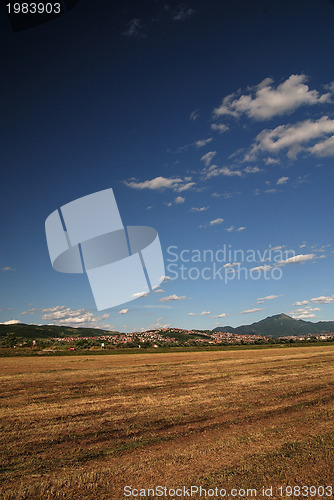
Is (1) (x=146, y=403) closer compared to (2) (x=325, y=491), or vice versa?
(2) (x=325, y=491)

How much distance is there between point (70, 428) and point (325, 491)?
6982 mm

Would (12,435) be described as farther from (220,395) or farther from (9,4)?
(9,4)

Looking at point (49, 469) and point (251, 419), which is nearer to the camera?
point (49, 469)

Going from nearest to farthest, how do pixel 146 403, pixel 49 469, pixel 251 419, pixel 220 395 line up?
pixel 49 469, pixel 251 419, pixel 146 403, pixel 220 395

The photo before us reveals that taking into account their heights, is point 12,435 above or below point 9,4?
below

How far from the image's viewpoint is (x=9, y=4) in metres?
10.1

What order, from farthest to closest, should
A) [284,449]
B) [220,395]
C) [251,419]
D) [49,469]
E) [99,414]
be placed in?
[220,395] < [99,414] < [251,419] < [284,449] < [49,469]

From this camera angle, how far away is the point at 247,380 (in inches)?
627

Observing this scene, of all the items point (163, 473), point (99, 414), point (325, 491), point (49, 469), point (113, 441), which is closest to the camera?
point (325, 491)

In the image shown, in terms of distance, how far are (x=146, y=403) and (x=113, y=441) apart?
4.35m

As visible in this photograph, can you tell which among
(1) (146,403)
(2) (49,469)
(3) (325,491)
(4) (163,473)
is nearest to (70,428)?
(2) (49,469)

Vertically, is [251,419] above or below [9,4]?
below

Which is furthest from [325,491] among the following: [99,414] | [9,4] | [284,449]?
[9,4]

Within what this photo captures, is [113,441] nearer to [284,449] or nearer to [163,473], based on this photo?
[163,473]
